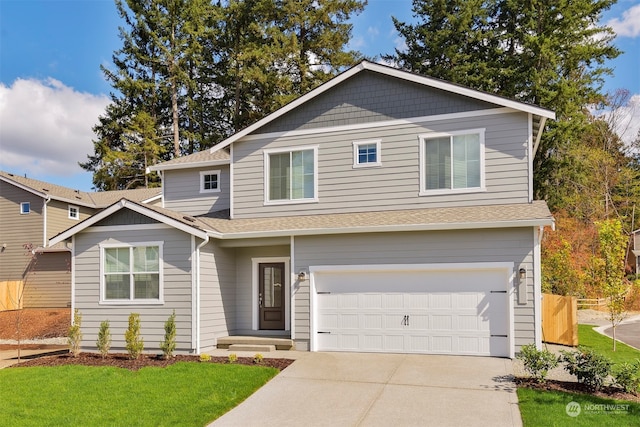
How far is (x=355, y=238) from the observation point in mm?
12352

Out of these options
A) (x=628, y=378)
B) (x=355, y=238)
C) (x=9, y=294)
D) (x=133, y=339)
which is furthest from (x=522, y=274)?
(x=9, y=294)

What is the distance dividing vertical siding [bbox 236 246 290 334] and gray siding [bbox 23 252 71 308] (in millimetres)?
11138

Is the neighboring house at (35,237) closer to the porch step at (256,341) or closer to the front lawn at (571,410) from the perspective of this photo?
the porch step at (256,341)

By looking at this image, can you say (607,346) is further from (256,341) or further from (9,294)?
(9,294)

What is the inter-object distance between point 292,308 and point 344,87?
19.2 feet

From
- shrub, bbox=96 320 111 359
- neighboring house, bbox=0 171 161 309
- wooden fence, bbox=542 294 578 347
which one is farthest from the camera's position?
neighboring house, bbox=0 171 161 309

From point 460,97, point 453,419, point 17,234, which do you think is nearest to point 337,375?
point 453,419

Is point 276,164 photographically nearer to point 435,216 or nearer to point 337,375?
point 435,216

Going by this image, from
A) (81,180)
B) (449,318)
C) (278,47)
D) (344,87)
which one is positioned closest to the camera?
(449,318)

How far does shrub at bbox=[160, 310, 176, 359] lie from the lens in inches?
461

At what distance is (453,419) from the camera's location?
24.5ft

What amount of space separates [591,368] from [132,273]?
10.1 metres

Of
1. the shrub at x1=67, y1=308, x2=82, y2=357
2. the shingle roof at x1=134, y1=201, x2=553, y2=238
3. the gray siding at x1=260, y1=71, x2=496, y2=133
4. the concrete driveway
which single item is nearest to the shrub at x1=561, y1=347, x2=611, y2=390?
the concrete driveway

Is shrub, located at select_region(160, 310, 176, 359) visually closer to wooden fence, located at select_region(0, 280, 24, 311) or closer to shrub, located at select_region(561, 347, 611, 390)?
shrub, located at select_region(561, 347, 611, 390)
